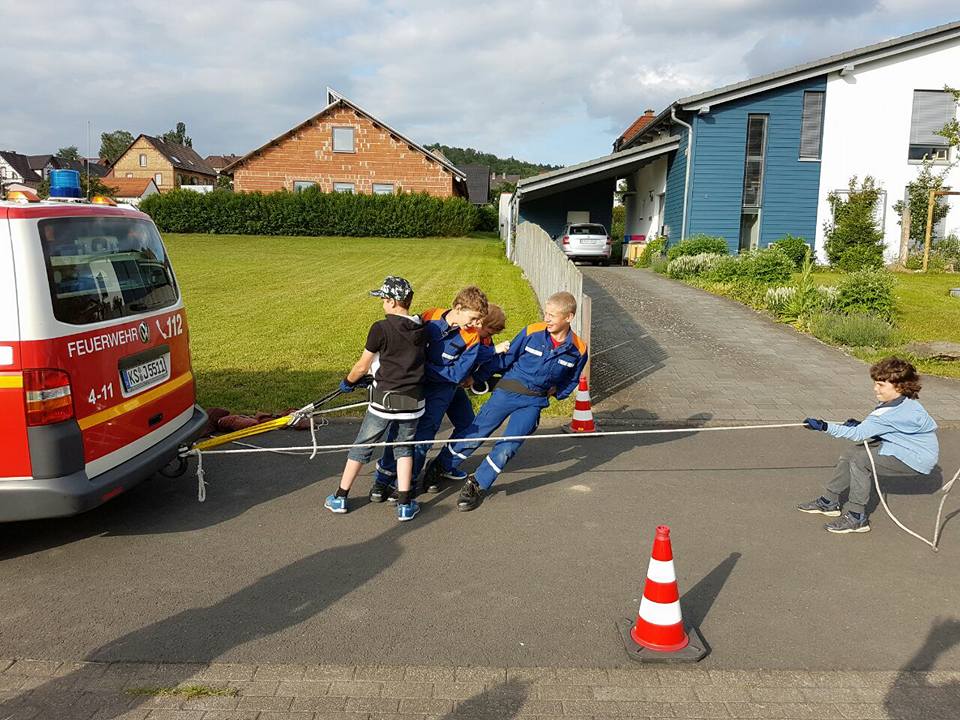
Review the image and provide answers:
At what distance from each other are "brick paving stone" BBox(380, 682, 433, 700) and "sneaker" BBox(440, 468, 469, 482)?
2760 mm

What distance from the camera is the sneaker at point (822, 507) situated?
547 centimetres

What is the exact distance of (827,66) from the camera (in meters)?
22.9

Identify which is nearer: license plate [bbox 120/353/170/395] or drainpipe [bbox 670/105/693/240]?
license plate [bbox 120/353/170/395]

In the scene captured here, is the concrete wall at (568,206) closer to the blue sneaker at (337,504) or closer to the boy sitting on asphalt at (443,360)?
the boy sitting on asphalt at (443,360)

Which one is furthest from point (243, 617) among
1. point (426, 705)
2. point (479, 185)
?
point (479, 185)

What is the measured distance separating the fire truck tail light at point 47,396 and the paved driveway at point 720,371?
532 centimetres

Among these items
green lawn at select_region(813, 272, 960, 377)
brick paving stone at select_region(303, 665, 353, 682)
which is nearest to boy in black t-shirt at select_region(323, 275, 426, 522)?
brick paving stone at select_region(303, 665, 353, 682)

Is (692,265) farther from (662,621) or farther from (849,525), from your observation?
(662,621)

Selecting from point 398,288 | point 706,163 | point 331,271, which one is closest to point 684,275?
point 706,163

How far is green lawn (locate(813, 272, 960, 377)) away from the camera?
34.7 ft

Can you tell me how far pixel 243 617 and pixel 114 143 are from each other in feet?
464

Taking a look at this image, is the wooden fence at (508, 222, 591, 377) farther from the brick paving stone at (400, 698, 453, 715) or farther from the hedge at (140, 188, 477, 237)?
the hedge at (140, 188, 477, 237)

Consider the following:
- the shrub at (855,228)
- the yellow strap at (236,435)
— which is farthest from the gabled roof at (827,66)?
the yellow strap at (236,435)

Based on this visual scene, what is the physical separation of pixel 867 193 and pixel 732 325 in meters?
12.8
